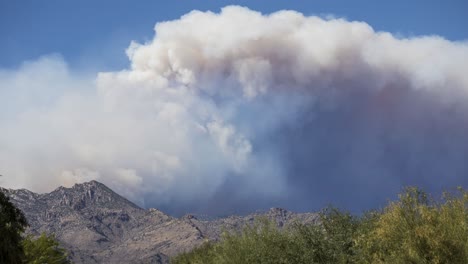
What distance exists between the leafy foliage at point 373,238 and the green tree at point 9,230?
24.4 metres

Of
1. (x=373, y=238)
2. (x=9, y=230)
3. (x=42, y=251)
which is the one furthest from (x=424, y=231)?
(x=42, y=251)

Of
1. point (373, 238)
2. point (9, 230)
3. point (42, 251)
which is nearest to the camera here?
point (9, 230)

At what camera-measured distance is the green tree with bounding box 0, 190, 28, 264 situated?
1411 inches

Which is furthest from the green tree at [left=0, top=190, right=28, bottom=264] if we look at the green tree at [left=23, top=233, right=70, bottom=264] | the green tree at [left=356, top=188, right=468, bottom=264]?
the green tree at [left=23, top=233, right=70, bottom=264]

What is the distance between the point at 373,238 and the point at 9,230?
86.2ft

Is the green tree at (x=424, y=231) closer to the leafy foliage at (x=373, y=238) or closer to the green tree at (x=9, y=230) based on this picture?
the leafy foliage at (x=373, y=238)

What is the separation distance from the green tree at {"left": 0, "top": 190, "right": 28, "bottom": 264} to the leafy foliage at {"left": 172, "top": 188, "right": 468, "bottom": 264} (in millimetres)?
24408

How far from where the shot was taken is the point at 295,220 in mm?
68875

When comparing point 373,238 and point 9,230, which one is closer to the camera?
point 9,230

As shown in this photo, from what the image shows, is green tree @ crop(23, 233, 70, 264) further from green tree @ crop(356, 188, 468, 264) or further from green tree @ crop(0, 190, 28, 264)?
green tree @ crop(356, 188, 468, 264)

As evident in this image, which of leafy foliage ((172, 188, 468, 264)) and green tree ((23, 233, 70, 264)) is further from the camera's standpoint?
green tree ((23, 233, 70, 264))

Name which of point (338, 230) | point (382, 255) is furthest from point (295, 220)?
point (382, 255)

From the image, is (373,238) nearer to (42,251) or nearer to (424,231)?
(424,231)

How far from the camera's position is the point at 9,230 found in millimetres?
36594
